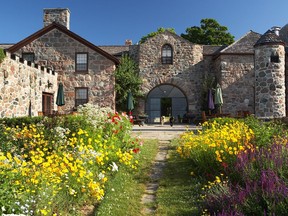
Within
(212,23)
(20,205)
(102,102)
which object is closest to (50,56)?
(102,102)

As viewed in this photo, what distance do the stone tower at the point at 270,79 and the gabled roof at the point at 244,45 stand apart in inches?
352

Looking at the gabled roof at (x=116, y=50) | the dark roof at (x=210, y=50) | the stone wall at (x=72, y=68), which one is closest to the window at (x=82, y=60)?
the stone wall at (x=72, y=68)

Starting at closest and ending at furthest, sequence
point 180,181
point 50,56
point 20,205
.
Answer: point 20,205 → point 180,181 → point 50,56

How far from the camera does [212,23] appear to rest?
40.9 metres

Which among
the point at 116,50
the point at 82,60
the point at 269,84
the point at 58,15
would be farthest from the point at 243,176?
the point at 116,50

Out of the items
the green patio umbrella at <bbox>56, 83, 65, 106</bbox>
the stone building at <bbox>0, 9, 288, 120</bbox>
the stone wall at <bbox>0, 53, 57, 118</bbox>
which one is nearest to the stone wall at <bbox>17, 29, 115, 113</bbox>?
the stone building at <bbox>0, 9, 288, 120</bbox>

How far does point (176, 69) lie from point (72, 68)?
834cm

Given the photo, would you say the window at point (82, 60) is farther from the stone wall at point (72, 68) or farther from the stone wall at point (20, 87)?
the stone wall at point (20, 87)

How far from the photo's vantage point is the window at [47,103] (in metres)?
19.5

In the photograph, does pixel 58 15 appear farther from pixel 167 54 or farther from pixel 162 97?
pixel 162 97

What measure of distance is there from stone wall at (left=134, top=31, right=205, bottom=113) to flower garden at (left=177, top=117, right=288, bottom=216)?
17.3 metres

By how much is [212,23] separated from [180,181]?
125ft

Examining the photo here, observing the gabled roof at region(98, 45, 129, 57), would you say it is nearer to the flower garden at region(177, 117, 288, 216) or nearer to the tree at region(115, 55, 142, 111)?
the tree at region(115, 55, 142, 111)

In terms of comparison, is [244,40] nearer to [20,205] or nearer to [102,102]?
[102,102]
